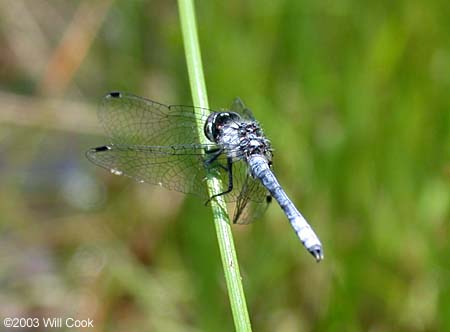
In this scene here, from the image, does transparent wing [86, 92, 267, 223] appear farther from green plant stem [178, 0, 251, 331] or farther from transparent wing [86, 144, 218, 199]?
green plant stem [178, 0, 251, 331]

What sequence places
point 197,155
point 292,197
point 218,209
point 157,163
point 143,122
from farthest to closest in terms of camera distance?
point 292,197
point 143,122
point 157,163
point 197,155
point 218,209

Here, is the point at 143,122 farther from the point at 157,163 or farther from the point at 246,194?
the point at 246,194

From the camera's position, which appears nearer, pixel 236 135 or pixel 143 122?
pixel 236 135

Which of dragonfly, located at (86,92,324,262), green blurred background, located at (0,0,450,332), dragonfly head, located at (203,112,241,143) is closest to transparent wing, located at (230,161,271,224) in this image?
dragonfly, located at (86,92,324,262)

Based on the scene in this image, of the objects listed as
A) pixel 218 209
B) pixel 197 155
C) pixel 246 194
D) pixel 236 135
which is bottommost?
pixel 218 209

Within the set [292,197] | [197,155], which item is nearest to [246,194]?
[197,155]
